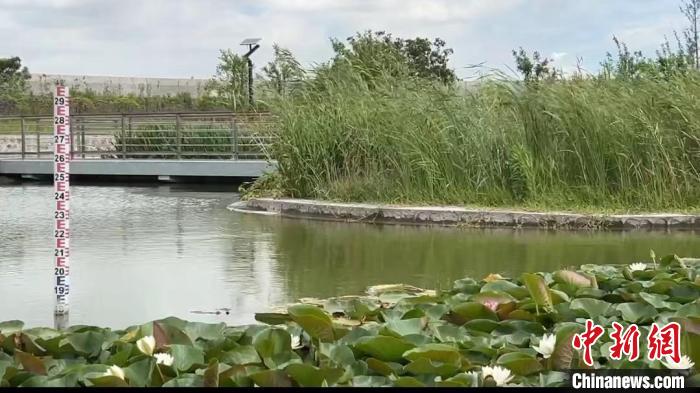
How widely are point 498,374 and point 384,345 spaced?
49 cm

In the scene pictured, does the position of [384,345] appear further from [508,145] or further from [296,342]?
[508,145]

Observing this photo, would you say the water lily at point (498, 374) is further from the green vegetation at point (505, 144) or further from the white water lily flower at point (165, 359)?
the green vegetation at point (505, 144)

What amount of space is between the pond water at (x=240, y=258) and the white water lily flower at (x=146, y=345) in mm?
2060

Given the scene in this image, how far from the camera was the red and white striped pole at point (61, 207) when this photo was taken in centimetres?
567

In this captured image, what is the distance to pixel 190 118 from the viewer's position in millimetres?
22125

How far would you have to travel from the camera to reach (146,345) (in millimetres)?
3268

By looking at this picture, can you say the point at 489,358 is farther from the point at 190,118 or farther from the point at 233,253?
the point at 190,118

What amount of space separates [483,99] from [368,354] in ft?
30.0

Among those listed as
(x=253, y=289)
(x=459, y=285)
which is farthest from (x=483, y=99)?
(x=459, y=285)

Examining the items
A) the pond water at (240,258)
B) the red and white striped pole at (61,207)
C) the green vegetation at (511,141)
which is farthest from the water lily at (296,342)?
the green vegetation at (511,141)

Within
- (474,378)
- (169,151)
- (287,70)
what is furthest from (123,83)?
(474,378)

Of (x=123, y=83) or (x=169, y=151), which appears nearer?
(x=169, y=151)

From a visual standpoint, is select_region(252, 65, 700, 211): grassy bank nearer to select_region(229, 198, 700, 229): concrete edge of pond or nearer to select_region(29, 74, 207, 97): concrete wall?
select_region(229, 198, 700, 229): concrete edge of pond

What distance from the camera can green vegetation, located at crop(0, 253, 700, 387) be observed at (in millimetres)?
2984
